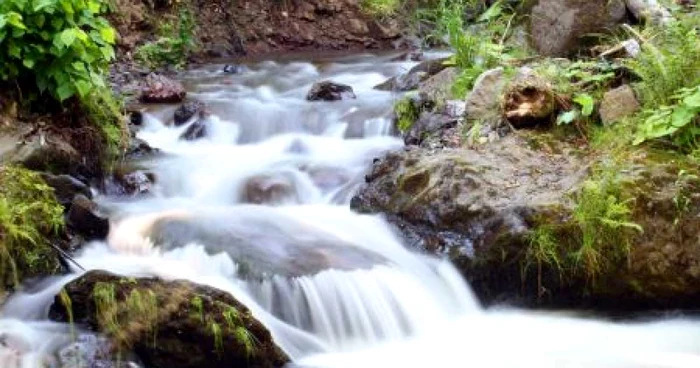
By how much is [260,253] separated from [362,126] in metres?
2.72

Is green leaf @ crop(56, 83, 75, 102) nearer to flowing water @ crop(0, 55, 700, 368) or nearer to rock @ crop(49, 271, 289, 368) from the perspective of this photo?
flowing water @ crop(0, 55, 700, 368)

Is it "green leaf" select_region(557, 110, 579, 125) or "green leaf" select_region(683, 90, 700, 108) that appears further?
"green leaf" select_region(557, 110, 579, 125)

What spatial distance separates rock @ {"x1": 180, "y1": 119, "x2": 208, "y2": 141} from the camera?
7156 mm

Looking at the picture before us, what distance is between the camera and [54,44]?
485cm

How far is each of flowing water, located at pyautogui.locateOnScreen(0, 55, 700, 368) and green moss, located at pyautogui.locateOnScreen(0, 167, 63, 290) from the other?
116mm

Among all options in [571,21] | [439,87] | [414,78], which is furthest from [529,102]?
[414,78]

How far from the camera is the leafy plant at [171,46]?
1042 cm

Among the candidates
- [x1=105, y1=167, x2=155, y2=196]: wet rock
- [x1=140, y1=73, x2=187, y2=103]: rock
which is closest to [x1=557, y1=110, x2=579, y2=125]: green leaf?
[x1=105, y1=167, x2=155, y2=196]: wet rock

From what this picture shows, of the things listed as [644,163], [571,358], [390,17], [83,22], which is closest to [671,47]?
[644,163]

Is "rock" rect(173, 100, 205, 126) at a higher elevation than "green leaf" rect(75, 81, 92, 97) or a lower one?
lower

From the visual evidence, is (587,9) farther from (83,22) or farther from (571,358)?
(83,22)

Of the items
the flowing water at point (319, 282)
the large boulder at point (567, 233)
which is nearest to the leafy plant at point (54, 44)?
the flowing water at point (319, 282)

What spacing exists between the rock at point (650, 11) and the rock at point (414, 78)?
204 cm

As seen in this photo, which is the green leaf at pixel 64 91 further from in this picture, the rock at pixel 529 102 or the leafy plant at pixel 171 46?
the leafy plant at pixel 171 46
